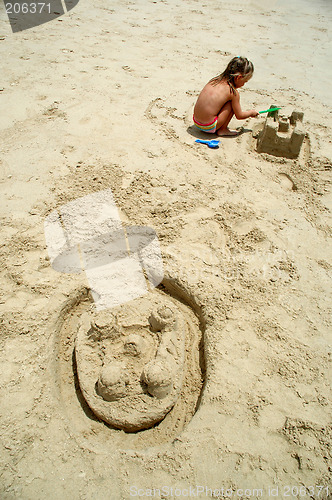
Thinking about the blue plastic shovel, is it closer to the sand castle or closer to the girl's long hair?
the sand castle

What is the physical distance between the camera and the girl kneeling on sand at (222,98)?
11.3ft

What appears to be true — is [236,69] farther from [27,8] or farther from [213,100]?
[27,8]

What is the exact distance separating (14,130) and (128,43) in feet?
9.90

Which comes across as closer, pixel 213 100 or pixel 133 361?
pixel 133 361

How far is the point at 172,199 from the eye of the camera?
9.43 feet

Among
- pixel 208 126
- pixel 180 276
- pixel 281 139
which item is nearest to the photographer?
pixel 180 276

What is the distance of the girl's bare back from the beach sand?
11.4 inches

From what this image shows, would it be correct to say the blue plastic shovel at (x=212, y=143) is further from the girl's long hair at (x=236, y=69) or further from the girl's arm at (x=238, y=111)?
the girl's long hair at (x=236, y=69)

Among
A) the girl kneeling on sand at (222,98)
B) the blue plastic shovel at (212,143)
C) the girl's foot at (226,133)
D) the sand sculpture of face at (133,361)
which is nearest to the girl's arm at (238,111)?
the girl kneeling on sand at (222,98)

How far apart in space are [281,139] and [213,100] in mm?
795

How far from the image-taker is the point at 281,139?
3334 millimetres

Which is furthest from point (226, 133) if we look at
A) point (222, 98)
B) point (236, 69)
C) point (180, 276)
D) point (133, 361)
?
point (133, 361)

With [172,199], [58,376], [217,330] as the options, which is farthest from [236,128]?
[58,376]

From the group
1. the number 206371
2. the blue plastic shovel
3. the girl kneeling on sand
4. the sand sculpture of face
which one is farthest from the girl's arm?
the number 206371
